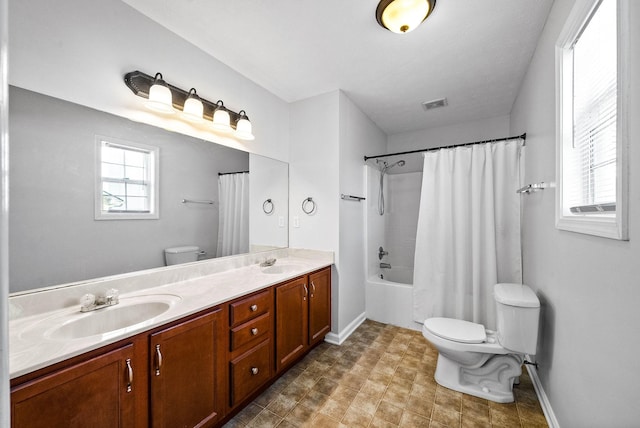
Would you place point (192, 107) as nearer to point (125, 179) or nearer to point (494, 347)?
point (125, 179)

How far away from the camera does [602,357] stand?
964mm

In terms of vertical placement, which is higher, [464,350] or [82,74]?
[82,74]

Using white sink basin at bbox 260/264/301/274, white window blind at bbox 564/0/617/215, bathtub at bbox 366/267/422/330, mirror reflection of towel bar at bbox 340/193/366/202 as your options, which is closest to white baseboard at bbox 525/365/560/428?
bathtub at bbox 366/267/422/330

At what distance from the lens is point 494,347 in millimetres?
1730

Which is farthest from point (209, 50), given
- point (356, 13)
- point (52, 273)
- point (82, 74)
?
point (52, 273)

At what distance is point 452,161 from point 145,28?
269cm

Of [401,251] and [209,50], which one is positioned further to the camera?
[401,251]

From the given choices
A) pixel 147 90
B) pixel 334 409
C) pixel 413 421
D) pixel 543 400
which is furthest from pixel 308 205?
pixel 543 400

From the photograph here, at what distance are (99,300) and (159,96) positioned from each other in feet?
3.87

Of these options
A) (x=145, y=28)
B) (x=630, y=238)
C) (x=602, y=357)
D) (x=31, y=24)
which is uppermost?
(x=145, y=28)

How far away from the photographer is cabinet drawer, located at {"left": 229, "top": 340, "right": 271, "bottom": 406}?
1.48 metres

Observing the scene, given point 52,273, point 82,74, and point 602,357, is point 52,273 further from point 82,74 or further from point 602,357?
point 602,357

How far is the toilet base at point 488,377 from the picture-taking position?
5.74 ft

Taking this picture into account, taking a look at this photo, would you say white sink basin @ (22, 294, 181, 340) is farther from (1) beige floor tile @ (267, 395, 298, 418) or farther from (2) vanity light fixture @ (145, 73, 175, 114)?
(2) vanity light fixture @ (145, 73, 175, 114)
